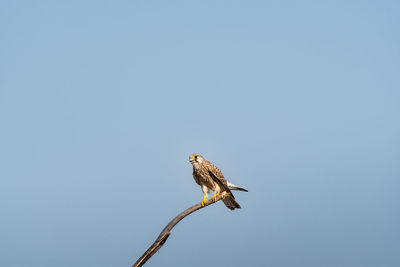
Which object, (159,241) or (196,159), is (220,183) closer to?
(196,159)

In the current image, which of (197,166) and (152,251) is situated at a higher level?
(197,166)

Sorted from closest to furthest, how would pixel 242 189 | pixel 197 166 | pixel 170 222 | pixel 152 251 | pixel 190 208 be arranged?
pixel 152 251 < pixel 170 222 < pixel 190 208 < pixel 242 189 < pixel 197 166

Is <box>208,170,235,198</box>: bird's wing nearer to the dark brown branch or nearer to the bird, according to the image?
the bird

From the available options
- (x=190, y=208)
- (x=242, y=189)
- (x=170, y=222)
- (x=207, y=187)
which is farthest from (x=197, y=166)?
(x=170, y=222)

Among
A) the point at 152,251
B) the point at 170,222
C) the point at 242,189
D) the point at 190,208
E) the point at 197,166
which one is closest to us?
the point at 152,251

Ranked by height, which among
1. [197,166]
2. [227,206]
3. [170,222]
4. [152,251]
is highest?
[197,166]

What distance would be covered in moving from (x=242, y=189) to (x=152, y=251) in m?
3.25

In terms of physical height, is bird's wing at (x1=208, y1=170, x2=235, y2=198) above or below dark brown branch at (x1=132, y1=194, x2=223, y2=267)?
above

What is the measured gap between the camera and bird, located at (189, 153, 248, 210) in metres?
9.66

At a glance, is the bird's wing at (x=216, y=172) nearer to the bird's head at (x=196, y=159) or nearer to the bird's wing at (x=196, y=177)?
the bird's head at (x=196, y=159)

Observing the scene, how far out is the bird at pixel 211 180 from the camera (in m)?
9.66

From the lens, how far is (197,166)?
33.1 ft

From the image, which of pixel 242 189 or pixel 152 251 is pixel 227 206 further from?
pixel 152 251

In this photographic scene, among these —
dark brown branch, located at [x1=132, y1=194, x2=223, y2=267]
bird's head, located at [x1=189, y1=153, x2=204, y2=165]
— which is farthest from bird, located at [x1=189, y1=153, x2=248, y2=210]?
dark brown branch, located at [x1=132, y1=194, x2=223, y2=267]
